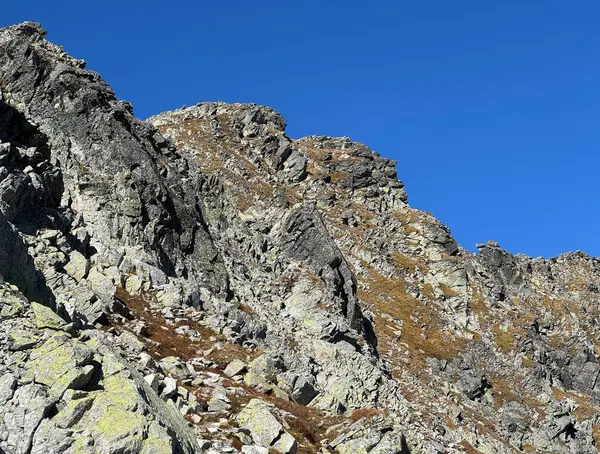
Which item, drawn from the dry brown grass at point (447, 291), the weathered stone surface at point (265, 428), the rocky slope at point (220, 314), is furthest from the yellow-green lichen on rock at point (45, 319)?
the dry brown grass at point (447, 291)

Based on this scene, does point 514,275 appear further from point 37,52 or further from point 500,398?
point 37,52

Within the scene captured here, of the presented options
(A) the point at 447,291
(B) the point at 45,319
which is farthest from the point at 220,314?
(A) the point at 447,291

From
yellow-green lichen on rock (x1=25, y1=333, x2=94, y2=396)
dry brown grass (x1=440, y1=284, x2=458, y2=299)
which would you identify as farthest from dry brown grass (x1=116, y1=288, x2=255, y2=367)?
dry brown grass (x1=440, y1=284, x2=458, y2=299)

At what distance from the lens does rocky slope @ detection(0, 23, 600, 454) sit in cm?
1444

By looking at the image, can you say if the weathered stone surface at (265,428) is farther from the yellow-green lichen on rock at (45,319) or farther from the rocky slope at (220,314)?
the yellow-green lichen on rock at (45,319)

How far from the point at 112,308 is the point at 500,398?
2351 inches

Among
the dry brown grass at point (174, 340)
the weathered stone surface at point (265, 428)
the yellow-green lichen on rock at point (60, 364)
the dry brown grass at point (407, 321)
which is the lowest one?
the yellow-green lichen on rock at point (60, 364)

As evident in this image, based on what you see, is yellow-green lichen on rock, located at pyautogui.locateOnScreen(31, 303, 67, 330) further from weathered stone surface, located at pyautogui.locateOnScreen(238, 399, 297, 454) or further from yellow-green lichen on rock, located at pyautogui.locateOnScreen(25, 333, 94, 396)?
weathered stone surface, located at pyautogui.locateOnScreen(238, 399, 297, 454)

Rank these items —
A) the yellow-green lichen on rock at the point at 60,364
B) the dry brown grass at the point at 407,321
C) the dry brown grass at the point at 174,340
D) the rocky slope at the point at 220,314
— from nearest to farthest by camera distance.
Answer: the yellow-green lichen on rock at the point at 60,364
the rocky slope at the point at 220,314
the dry brown grass at the point at 174,340
the dry brown grass at the point at 407,321

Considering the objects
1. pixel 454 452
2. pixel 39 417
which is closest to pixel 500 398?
pixel 454 452

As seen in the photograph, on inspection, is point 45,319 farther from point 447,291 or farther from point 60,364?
point 447,291

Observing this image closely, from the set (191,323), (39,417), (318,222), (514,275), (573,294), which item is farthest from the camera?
(573,294)

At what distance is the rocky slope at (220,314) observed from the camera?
1444 cm

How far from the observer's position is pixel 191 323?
1171 inches
